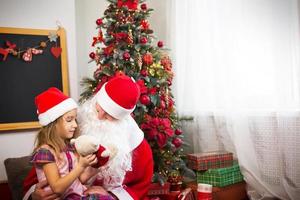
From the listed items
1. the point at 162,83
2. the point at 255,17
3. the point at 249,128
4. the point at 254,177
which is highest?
the point at 255,17

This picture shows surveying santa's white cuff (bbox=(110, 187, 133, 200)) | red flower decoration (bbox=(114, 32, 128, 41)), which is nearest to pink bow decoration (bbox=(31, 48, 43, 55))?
red flower decoration (bbox=(114, 32, 128, 41))

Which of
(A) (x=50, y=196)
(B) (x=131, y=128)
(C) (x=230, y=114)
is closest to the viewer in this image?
(A) (x=50, y=196)

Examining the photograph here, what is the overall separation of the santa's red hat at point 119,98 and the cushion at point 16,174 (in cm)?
95

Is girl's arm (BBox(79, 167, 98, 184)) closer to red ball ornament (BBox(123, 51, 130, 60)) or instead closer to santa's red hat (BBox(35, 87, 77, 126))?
santa's red hat (BBox(35, 87, 77, 126))

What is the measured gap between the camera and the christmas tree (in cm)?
237

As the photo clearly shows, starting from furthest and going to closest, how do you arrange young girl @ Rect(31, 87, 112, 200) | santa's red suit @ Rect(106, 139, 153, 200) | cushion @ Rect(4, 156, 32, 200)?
cushion @ Rect(4, 156, 32, 200)
santa's red suit @ Rect(106, 139, 153, 200)
young girl @ Rect(31, 87, 112, 200)

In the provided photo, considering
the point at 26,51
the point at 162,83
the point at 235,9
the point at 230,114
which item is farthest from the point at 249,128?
the point at 26,51

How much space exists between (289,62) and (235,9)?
64 centimetres

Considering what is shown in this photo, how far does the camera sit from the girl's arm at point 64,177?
1.32 meters

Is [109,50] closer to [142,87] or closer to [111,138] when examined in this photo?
[142,87]

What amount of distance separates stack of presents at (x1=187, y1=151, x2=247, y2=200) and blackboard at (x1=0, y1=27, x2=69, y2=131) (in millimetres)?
1427

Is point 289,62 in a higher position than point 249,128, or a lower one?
higher

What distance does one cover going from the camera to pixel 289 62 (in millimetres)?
2191

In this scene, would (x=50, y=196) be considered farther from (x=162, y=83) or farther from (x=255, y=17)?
(x=255, y=17)
